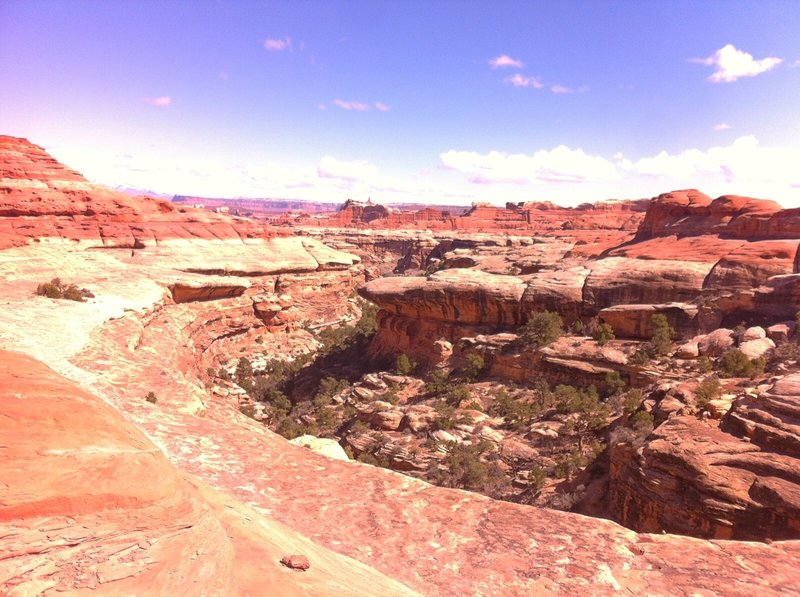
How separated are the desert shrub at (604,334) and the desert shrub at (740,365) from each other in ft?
16.8

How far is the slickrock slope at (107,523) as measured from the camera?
280 centimetres

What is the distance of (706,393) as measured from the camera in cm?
1209

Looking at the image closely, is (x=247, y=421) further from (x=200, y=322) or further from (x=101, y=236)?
(x=101, y=236)

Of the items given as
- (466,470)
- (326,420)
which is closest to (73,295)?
(326,420)

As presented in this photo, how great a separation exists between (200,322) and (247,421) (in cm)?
1636

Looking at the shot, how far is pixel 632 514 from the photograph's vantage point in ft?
33.8

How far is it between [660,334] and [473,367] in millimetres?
8101

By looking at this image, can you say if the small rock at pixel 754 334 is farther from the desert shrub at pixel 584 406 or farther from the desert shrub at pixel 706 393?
the desert shrub at pixel 706 393

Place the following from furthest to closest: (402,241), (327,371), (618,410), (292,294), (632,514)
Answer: (402,241)
(292,294)
(327,371)
(618,410)
(632,514)

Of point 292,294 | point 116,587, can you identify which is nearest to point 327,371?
point 292,294

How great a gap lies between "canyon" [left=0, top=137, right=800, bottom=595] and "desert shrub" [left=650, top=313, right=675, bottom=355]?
50 cm

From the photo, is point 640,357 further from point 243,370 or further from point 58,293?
point 58,293

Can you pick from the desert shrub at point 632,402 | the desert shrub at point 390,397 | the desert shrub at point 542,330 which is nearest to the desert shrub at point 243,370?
the desert shrub at point 390,397

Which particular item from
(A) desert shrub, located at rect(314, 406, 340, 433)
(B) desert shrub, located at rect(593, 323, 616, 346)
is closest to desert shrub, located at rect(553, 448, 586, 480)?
(B) desert shrub, located at rect(593, 323, 616, 346)
